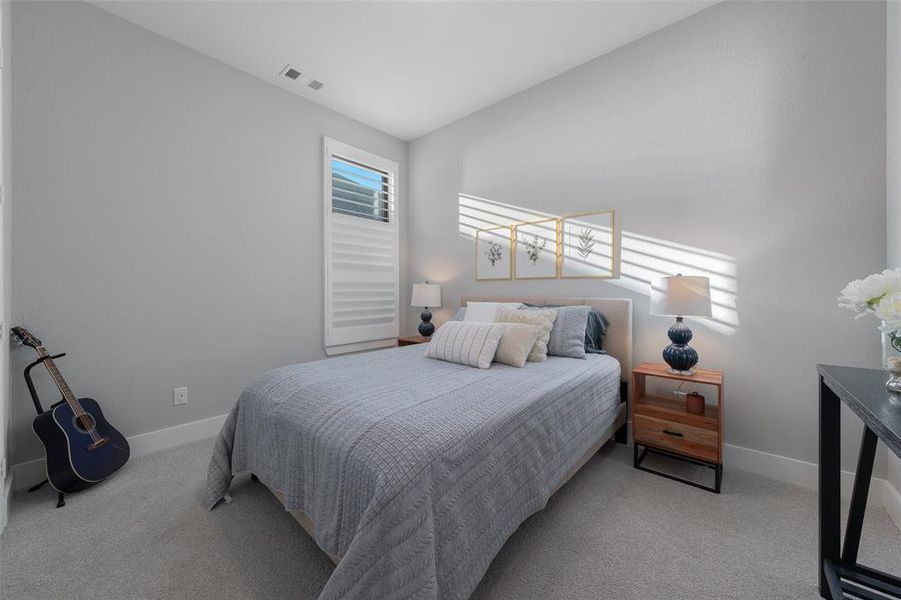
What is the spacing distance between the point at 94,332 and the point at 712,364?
398cm

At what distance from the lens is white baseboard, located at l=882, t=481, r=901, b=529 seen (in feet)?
5.28

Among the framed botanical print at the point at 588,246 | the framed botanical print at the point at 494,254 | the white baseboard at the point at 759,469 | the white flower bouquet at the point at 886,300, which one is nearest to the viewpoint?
the white flower bouquet at the point at 886,300

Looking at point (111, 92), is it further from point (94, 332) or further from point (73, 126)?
point (94, 332)

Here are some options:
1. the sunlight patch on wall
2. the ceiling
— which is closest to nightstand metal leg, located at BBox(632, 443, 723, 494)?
the sunlight patch on wall

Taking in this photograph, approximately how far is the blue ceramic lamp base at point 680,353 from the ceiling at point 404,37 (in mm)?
2101

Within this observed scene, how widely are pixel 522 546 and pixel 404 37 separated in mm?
3188

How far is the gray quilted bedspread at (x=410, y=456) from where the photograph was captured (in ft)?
3.12

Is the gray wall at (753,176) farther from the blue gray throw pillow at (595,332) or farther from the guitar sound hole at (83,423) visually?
the guitar sound hole at (83,423)

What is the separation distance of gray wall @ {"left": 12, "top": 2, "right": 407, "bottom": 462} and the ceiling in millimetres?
268

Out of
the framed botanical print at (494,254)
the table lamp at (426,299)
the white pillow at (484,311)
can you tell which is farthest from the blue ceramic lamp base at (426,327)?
the white pillow at (484,311)

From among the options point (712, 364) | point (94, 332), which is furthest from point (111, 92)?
point (712, 364)

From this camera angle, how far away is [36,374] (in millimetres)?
1997

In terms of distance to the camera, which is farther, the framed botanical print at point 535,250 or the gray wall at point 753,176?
Answer: the framed botanical print at point 535,250

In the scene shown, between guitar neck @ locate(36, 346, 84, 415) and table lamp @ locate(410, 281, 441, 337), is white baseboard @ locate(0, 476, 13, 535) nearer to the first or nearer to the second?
guitar neck @ locate(36, 346, 84, 415)
